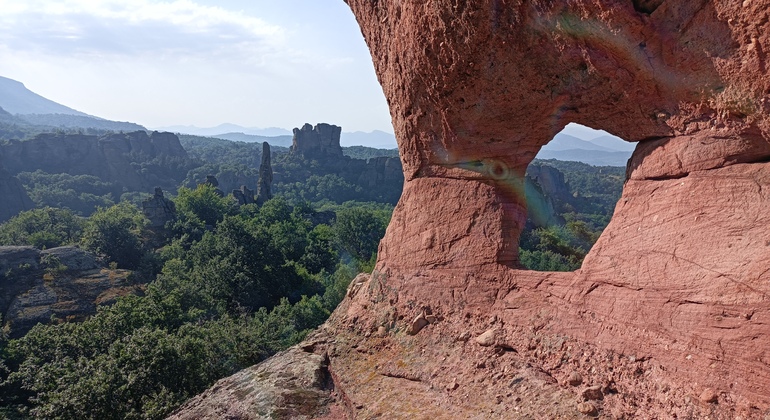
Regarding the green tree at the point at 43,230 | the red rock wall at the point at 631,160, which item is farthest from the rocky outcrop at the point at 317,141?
the red rock wall at the point at 631,160

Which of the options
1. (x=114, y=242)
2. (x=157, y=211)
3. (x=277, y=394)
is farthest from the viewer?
(x=157, y=211)

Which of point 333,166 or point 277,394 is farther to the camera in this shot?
point 333,166

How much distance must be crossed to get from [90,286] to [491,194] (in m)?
32.7

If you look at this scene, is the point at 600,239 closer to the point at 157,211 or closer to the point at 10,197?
the point at 157,211

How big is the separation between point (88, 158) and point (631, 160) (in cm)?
12961

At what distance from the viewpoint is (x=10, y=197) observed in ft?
263

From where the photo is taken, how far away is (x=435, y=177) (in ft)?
29.8

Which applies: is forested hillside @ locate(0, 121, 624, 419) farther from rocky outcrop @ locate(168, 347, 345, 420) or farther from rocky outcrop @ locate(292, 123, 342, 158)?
rocky outcrop @ locate(292, 123, 342, 158)

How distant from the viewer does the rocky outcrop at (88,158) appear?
357ft

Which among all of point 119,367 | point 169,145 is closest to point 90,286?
point 119,367

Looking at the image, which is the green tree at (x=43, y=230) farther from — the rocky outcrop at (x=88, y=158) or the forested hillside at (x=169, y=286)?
the rocky outcrop at (x=88, y=158)

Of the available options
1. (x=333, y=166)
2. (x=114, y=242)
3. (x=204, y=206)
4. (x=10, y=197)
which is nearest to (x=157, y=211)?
(x=204, y=206)

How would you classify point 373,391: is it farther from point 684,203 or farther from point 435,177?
point 684,203

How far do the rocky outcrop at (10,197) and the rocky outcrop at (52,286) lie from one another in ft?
178
